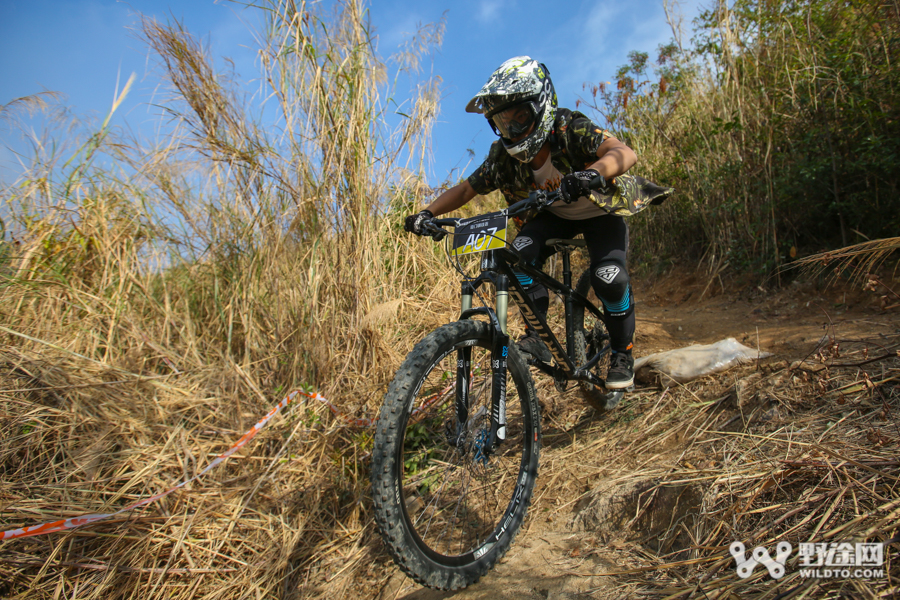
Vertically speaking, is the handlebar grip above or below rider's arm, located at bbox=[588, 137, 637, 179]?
below

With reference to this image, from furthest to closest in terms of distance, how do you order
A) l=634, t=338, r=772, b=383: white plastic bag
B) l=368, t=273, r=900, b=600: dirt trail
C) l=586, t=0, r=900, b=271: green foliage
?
l=586, t=0, r=900, b=271: green foliage → l=634, t=338, r=772, b=383: white plastic bag → l=368, t=273, r=900, b=600: dirt trail

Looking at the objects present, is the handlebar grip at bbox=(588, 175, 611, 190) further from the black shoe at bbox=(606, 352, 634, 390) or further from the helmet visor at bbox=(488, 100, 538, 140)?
the black shoe at bbox=(606, 352, 634, 390)

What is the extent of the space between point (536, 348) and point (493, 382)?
2.11 ft

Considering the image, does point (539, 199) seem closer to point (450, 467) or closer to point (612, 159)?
point (612, 159)

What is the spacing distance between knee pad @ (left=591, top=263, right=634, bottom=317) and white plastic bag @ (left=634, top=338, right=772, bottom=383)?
760 mm

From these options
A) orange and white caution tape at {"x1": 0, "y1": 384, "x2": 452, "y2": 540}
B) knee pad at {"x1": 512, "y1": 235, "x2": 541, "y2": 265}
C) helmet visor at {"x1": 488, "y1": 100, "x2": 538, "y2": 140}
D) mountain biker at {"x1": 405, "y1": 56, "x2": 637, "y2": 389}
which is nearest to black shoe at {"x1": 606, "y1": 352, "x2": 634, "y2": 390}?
mountain biker at {"x1": 405, "y1": 56, "x2": 637, "y2": 389}

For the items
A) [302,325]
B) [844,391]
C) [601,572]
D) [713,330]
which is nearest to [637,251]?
[713,330]

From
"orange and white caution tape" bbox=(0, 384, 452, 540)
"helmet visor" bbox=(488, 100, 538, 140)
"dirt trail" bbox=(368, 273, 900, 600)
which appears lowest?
"dirt trail" bbox=(368, 273, 900, 600)

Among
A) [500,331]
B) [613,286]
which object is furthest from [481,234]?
[613,286]

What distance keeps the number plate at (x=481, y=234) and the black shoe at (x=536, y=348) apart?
716 millimetres

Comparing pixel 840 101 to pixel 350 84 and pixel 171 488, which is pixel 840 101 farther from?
pixel 171 488

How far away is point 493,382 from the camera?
6.02ft

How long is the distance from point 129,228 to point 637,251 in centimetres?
577

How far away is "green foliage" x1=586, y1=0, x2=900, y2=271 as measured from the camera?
369 cm
